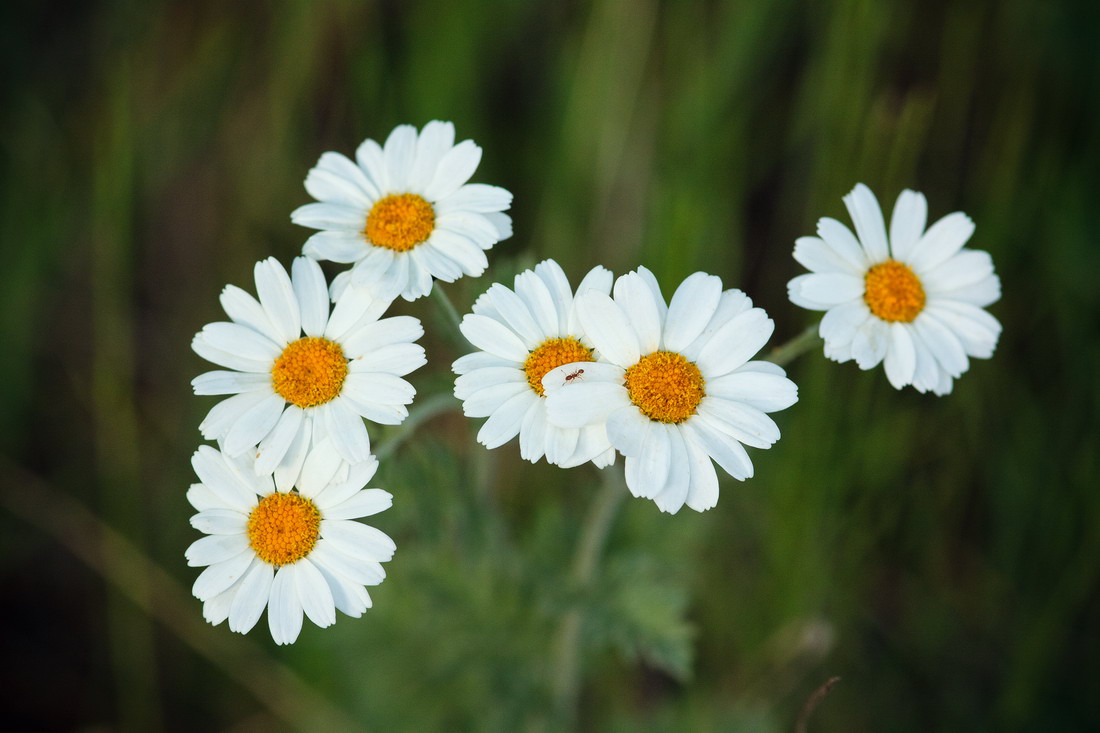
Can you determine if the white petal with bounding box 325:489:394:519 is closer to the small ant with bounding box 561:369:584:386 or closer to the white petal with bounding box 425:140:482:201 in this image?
the small ant with bounding box 561:369:584:386

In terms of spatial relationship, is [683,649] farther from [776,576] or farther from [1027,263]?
[1027,263]

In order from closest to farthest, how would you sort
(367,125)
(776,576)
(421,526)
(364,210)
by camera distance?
(364,210) < (421,526) < (776,576) < (367,125)

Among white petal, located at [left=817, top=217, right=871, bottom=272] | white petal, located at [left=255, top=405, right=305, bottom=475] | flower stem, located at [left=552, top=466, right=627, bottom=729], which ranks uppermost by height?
white petal, located at [left=817, top=217, right=871, bottom=272]

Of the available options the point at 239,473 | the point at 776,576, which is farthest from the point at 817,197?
the point at 239,473

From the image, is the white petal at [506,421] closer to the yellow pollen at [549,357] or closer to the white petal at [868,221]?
the yellow pollen at [549,357]

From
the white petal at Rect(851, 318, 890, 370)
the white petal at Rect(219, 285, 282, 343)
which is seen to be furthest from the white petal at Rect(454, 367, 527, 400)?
the white petal at Rect(851, 318, 890, 370)

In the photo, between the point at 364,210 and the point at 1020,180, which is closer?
the point at 364,210
